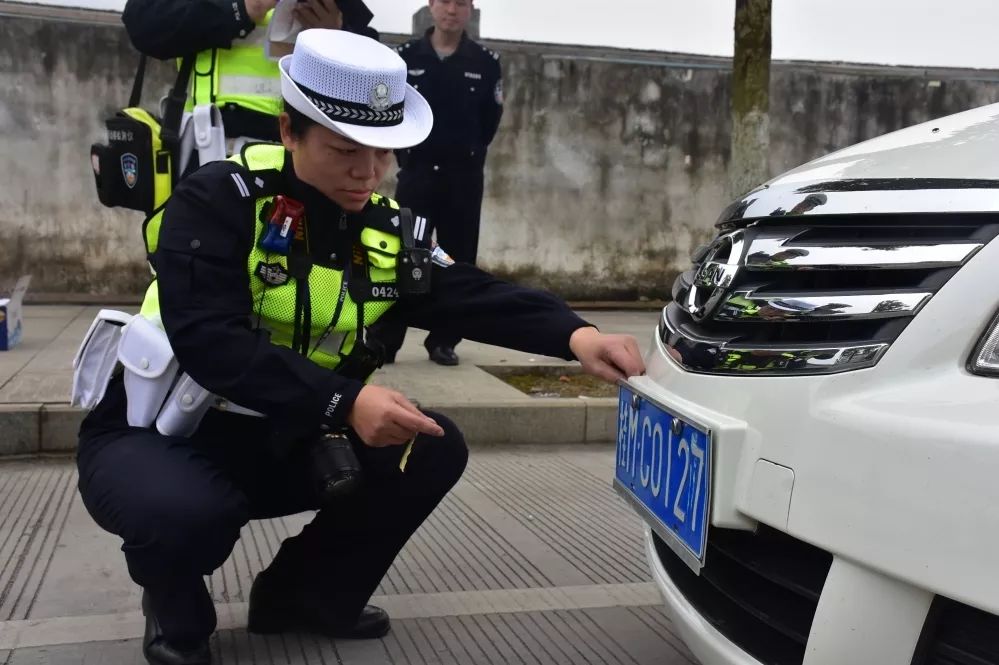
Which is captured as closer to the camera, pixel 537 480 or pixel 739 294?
pixel 739 294

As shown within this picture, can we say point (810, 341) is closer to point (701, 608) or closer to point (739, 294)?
point (739, 294)

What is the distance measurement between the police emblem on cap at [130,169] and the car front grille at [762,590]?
2563 millimetres

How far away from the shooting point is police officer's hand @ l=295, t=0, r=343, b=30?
3.69m

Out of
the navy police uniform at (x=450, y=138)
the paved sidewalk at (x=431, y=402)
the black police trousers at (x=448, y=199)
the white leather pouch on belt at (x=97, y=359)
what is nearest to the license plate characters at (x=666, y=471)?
the white leather pouch on belt at (x=97, y=359)

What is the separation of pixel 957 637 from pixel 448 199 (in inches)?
189

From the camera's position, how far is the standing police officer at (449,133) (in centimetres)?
583

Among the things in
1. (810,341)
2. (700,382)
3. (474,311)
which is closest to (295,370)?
(474,311)

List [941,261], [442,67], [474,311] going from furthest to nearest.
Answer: [442,67] < [474,311] < [941,261]

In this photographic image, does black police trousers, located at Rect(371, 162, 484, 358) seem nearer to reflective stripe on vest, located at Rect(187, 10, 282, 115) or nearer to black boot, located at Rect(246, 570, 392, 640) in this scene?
reflective stripe on vest, located at Rect(187, 10, 282, 115)

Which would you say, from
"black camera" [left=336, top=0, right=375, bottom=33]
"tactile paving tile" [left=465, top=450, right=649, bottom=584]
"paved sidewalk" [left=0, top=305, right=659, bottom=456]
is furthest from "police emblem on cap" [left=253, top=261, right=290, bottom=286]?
"paved sidewalk" [left=0, top=305, right=659, bottom=456]

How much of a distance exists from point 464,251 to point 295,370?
397 centimetres

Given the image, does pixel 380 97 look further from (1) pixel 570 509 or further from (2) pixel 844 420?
(1) pixel 570 509

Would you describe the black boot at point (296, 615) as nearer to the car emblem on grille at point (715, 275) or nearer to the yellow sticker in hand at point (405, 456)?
the yellow sticker in hand at point (405, 456)

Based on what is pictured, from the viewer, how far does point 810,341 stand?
1.62 m
